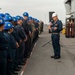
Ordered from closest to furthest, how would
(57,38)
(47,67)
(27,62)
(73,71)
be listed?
(73,71) → (47,67) → (27,62) → (57,38)

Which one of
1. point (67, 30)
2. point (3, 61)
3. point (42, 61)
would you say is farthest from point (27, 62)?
point (67, 30)

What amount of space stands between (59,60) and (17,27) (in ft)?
10.8

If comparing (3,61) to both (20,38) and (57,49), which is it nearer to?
(20,38)

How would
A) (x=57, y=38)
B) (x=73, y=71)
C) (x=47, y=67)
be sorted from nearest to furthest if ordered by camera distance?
(x=73, y=71) → (x=47, y=67) → (x=57, y=38)

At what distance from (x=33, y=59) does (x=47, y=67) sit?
237cm

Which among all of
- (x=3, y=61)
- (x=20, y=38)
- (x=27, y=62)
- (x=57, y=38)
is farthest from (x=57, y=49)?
(x=3, y=61)

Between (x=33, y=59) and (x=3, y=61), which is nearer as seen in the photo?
(x=3, y=61)

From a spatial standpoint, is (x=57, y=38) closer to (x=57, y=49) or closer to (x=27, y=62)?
(x=57, y=49)

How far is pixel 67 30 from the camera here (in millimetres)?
29703

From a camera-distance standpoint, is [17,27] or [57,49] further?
[57,49]

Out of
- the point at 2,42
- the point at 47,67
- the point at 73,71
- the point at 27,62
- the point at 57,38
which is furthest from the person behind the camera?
the point at 57,38

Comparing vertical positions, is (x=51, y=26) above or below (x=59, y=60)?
above

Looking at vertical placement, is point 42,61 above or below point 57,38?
below

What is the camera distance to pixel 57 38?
45.8 ft
